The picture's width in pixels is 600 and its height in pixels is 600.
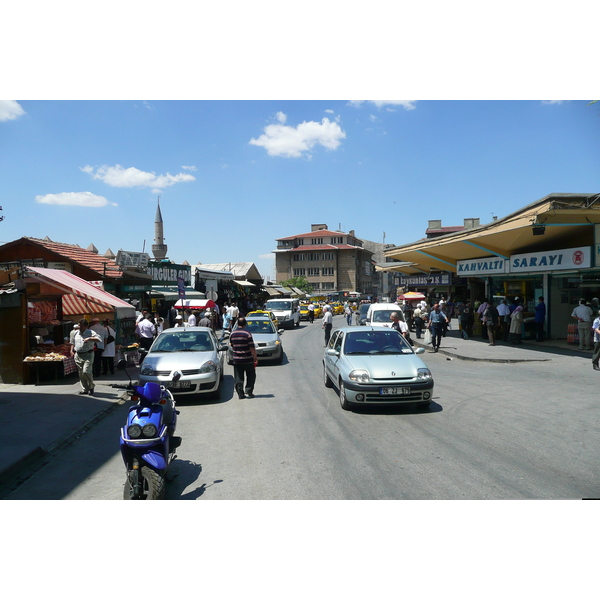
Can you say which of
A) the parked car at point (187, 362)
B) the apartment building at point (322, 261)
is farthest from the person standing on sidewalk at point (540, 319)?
the apartment building at point (322, 261)

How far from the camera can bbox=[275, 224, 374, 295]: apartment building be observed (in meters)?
87.4

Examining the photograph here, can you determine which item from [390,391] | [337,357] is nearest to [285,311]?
[337,357]

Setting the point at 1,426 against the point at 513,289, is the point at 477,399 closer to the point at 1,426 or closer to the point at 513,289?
the point at 1,426

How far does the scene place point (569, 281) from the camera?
62.3ft

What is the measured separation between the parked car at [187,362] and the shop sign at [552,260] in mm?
12289

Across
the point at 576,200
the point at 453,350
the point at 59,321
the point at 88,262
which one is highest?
the point at 576,200

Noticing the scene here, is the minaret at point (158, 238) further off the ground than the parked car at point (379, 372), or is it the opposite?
the minaret at point (158, 238)

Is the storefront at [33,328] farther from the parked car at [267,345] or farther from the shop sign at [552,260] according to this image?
the shop sign at [552,260]

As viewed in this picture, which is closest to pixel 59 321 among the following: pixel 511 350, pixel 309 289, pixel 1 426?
pixel 1 426

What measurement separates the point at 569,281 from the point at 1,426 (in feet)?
63.6

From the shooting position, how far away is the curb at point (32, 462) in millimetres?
5805

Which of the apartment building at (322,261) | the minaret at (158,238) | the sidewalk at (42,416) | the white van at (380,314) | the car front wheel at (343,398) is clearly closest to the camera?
the sidewalk at (42,416)

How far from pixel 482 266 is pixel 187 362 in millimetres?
16812

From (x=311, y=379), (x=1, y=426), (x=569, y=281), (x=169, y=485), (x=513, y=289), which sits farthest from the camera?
(x=513, y=289)
